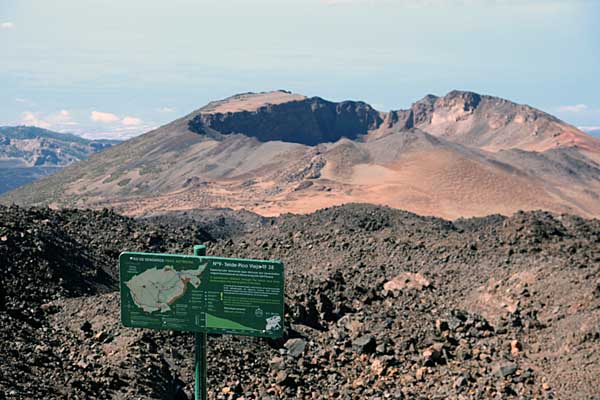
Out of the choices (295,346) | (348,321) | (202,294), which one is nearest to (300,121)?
(348,321)

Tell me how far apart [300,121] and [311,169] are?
32463 millimetres

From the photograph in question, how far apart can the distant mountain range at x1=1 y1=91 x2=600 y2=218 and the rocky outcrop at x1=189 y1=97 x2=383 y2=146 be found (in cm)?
19

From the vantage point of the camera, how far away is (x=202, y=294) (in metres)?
6.57

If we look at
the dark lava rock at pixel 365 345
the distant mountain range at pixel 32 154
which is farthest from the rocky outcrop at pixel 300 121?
the dark lava rock at pixel 365 345

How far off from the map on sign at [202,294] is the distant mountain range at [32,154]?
9422 centimetres

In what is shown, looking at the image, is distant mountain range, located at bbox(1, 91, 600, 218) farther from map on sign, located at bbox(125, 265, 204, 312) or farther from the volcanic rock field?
map on sign, located at bbox(125, 265, 204, 312)

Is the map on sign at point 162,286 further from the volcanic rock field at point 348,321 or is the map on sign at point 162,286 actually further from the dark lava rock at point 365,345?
the dark lava rock at point 365,345

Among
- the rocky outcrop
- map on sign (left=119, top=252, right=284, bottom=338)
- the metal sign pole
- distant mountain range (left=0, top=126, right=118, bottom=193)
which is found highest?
the rocky outcrop

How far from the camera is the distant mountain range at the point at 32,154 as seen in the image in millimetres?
103375

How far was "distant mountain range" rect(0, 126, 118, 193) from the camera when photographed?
10338cm

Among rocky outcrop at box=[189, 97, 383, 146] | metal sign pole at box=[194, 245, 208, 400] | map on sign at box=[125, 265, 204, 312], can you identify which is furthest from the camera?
rocky outcrop at box=[189, 97, 383, 146]

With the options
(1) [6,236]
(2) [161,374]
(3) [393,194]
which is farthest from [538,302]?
(3) [393,194]

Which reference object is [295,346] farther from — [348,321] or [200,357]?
[200,357]

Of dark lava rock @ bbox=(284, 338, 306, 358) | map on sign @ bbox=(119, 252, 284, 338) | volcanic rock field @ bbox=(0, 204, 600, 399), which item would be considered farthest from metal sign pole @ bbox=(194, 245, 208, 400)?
dark lava rock @ bbox=(284, 338, 306, 358)
